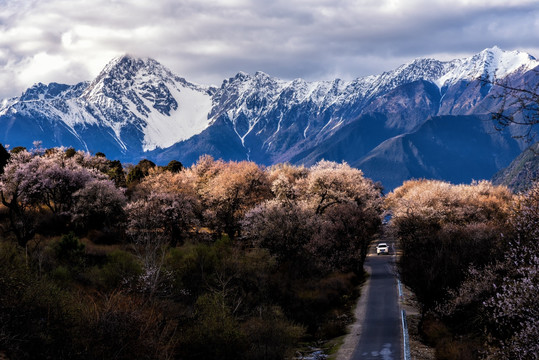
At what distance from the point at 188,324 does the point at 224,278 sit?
12.6m

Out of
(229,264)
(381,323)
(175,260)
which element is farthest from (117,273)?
(381,323)

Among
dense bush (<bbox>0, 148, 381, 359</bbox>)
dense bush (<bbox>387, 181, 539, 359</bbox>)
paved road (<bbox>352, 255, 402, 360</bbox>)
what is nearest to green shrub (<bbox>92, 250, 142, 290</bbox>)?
dense bush (<bbox>0, 148, 381, 359</bbox>)

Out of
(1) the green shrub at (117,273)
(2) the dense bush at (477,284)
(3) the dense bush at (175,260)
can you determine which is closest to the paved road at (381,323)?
(3) the dense bush at (175,260)

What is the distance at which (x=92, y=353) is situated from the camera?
1962 cm

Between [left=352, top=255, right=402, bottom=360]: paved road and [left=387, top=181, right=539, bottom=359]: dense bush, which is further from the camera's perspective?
[left=352, top=255, right=402, bottom=360]: paved road

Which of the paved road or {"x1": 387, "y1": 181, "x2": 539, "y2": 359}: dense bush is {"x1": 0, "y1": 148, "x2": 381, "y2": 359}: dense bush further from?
{"x1": 387, "y1": 181, "x2": 539, "y2": 359}: dense bush

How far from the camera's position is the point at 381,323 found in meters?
46.7

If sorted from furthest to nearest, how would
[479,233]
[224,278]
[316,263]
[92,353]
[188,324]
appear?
[316,263]
[479,233]
[224,278]
[188,324]
[92,353]

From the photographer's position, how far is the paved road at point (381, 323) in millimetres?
37681

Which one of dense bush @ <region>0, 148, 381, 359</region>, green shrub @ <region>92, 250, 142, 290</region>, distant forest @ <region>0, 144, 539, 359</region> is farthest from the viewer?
green shrub @ <region>92, 250, 142, 290</region>

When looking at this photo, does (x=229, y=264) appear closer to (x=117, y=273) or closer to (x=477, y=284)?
(x=117, y=273)

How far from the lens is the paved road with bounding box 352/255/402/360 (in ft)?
124

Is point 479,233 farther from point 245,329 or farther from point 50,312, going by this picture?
point 50,312

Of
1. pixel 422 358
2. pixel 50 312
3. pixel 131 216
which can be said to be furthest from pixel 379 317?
pixel 50 312
